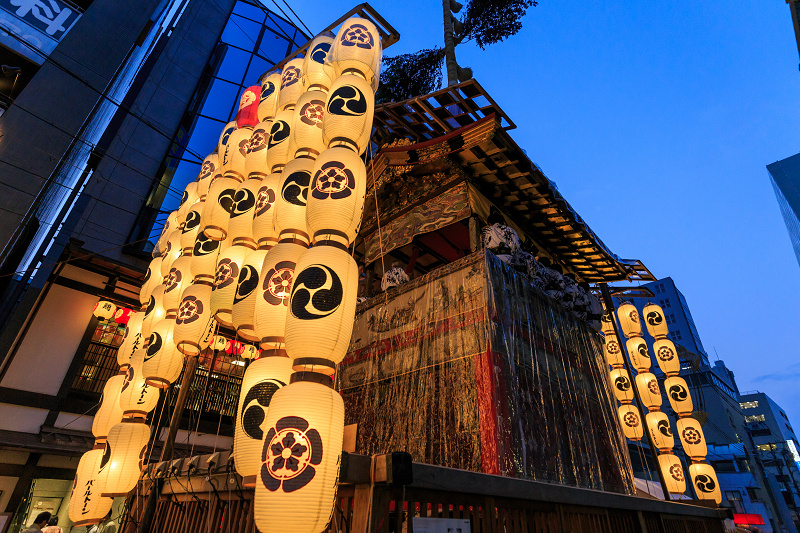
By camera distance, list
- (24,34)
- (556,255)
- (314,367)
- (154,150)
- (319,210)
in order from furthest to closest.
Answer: (154,150), (556,255), (24,34), (319,210), (314,367)

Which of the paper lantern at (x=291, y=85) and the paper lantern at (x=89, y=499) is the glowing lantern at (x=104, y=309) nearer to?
the paper lantern at (x=89, y=499)

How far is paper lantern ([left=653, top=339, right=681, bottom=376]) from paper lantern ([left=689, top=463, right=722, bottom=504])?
2.34m

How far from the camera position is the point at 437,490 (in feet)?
9.11

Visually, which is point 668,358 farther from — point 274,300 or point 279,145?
point 279,145

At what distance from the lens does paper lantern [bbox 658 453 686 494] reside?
31.6 feet

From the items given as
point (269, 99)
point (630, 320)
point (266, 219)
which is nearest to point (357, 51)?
point (269, 99)

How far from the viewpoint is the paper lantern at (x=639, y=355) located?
421 inches

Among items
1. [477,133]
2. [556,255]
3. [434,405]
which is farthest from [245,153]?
[556,255]

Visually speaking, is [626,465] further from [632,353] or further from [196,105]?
[196,105]

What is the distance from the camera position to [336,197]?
3975 mm

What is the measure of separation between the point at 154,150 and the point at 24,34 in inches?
266

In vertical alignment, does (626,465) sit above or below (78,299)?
below

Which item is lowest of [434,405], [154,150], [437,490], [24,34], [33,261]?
[437,490]

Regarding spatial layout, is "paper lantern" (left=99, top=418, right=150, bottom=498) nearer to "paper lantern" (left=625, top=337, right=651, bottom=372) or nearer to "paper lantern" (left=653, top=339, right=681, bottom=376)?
"paper lantern" (left=625, top=337, right=651, bottom=372)
